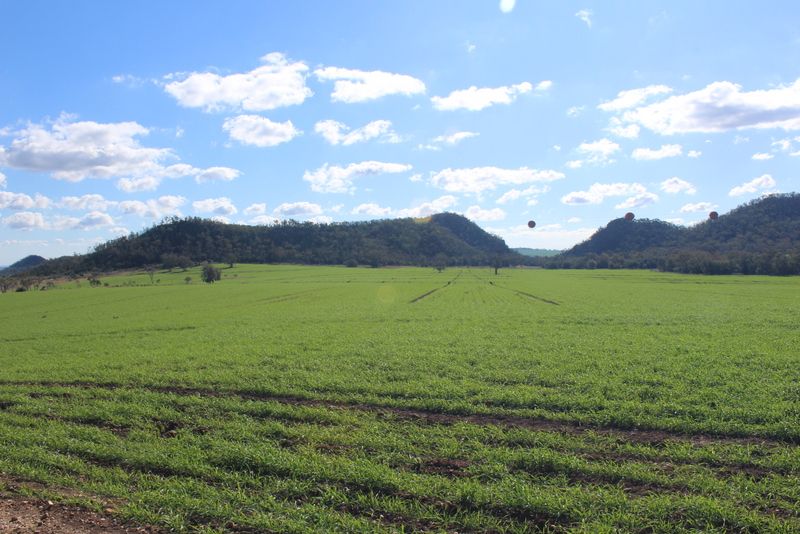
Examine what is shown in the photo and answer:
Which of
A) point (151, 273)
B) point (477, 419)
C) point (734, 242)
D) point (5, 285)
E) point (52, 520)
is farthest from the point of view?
point (734, 242)

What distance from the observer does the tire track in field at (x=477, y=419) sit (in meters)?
10.5

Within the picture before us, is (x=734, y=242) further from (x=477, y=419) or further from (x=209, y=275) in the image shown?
(x=477, y=419)

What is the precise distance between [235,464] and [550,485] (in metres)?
6.12

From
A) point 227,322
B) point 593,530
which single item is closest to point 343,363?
point 593,530

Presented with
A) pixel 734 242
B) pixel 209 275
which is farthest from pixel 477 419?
pixel 734 242

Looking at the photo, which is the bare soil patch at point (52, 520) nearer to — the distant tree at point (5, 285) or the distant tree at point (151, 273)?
the distant tree at point (151, 273)

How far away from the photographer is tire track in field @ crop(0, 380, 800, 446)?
34.3 feet

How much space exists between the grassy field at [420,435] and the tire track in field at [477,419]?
0.24 ft

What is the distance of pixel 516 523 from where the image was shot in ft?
23.7

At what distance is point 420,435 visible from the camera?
35.5 ft

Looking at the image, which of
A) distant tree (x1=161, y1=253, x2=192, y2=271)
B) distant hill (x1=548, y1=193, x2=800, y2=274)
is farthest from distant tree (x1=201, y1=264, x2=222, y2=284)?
distant hill (x1=548, y1=193, x2=800, y2=274)

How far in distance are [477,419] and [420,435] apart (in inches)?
82.2

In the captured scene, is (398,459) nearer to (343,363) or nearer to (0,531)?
(0,531)

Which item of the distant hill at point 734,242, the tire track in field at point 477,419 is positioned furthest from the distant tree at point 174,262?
the tire track in field at point 477,419
